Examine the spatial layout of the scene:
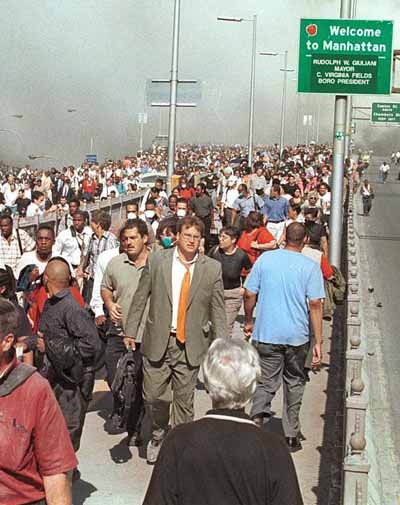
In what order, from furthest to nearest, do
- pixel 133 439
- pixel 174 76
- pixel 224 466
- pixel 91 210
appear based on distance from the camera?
pixel 91 210, pixel 174 76, pixel 133 439, pixel 224 466

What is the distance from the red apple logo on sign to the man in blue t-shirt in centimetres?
824

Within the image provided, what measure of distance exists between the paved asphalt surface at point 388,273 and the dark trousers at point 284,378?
1.06 metres

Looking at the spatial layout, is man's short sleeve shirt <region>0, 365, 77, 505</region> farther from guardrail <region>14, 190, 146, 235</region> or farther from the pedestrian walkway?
guardrail <region>14, 190, 146, 235</region>

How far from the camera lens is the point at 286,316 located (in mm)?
7465

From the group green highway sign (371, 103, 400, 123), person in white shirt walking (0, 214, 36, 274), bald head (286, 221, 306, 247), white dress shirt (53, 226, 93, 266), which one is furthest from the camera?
green highway sign (371, 103, 400, 123)

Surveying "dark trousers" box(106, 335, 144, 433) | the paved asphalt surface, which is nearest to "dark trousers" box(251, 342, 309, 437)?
"dark trousers" box(106, 335, 144, 433)

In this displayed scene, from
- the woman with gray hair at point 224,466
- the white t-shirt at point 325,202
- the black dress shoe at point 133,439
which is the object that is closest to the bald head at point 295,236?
the black dress shoe at point 133,439

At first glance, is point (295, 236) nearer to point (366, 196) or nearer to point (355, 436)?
point (355, 436)

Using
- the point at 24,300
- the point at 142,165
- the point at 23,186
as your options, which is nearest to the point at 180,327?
the point at 24,300

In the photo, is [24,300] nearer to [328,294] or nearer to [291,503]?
[328,294]

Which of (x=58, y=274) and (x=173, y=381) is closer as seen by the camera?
(x=58, y=274)

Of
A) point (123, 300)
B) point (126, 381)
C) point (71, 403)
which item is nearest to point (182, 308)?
point (126, 381)

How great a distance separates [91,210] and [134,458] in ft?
56.5

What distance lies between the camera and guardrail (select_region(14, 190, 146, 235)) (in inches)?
726
